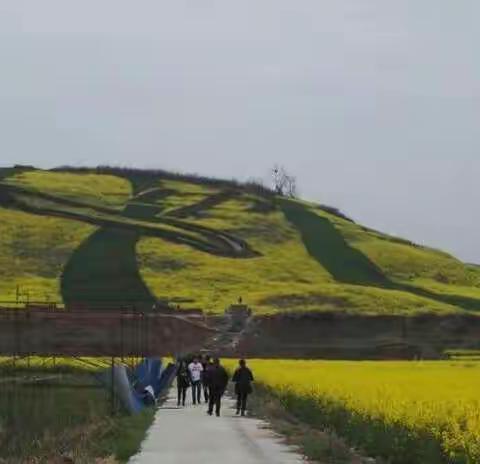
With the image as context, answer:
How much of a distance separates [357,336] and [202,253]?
3419cm

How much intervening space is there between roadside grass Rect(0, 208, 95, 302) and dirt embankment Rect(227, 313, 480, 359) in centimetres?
1787

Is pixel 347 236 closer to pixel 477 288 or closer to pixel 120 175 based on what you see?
pixel 477 288

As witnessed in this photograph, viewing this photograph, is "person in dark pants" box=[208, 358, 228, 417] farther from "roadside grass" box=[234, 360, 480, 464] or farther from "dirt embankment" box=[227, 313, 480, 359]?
"dirt embankment" box=[227, 313, 480, 359]

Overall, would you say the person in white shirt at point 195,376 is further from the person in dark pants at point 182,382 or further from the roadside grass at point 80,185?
the roadside grass at point 80,185

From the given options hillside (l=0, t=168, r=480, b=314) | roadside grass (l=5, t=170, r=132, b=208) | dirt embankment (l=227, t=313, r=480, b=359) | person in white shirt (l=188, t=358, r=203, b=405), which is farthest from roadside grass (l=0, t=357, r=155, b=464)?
roadside grass (l=5, t=170, r=132, b=208)

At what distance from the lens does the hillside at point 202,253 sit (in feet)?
302

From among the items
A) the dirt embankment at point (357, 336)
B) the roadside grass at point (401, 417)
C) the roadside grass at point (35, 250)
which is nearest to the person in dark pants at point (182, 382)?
the roadside grass at point (401, 417)

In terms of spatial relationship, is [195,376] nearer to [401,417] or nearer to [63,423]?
[63,423]

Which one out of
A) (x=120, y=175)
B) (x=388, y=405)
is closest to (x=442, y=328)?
(x=388, y=405)

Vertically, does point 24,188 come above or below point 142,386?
above

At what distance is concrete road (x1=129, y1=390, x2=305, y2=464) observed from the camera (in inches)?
743

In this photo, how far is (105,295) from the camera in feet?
301

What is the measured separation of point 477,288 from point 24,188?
52678 millimetres

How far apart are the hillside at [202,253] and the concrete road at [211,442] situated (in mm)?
56611
